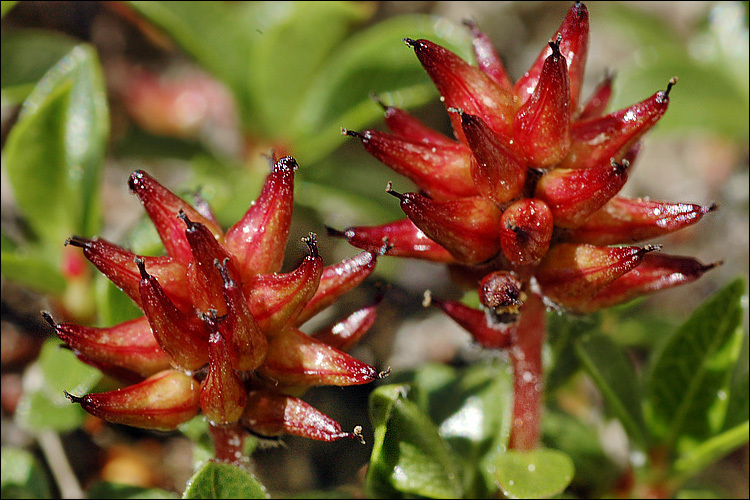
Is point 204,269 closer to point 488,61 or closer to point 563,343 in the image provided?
point 488,61

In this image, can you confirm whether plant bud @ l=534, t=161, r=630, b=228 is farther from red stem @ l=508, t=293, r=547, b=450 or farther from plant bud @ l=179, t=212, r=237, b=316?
plant bud @ l=179, t=212, r=237, b=316

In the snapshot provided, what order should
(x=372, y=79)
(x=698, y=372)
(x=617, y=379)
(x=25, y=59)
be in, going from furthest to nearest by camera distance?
(x=372, y=79) < (x=25, y=59) < (x=617, y=379) < (x=698, y=372)

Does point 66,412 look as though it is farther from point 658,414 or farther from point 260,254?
point 658,414

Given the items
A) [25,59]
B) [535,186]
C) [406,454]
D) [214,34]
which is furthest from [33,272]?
[535,186]

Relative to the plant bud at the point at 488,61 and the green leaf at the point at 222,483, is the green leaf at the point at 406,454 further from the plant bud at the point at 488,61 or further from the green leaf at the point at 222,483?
the plant bud at the point at 488,61

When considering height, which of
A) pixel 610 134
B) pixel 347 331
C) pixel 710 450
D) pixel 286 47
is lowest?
pixel 710 450

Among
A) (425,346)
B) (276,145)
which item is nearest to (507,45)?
(276,145)

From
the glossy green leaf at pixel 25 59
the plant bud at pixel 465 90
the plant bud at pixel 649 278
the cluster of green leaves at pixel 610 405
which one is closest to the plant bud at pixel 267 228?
the plant bud at pixel 465 90

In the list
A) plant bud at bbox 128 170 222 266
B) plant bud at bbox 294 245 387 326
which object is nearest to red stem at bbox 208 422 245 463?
plant bud at bbox 294 245 387 326
